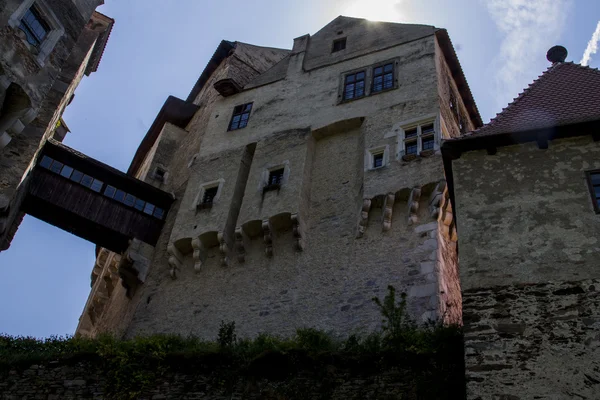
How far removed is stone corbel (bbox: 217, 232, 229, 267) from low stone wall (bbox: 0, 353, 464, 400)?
6.12 metres

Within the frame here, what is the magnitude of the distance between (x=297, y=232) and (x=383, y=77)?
6910 mm

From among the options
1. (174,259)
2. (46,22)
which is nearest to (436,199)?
(174,259)

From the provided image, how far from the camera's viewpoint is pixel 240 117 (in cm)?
2430

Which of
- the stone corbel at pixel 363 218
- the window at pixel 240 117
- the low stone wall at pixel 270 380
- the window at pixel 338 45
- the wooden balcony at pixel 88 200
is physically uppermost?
the window at pixel 338 45

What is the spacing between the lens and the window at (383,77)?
71.4 feet

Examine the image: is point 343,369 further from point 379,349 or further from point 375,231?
point 375,231

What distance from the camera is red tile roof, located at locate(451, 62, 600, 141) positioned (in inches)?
481

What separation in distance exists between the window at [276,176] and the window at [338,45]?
673 centimetres

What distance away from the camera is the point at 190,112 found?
2827 centimetres

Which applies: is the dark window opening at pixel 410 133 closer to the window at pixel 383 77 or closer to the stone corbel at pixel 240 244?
the window at pixel 383 77

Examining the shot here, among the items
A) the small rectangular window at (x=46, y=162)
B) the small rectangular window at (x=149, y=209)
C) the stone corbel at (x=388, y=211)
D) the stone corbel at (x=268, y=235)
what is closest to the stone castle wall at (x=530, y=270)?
the stone corbel at (x=388, y=211)

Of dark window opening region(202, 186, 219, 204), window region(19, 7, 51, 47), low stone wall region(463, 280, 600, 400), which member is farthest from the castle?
window region(19, 7, 51, 47)

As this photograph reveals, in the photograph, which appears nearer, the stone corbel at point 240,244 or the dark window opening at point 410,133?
the stone corbel at point 240,244

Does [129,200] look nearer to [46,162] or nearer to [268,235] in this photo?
[46,162]
